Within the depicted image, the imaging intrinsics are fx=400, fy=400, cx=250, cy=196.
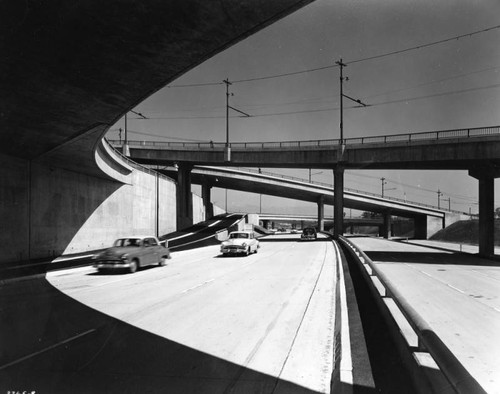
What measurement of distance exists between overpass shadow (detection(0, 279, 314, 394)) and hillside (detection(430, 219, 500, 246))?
69279 millimetres

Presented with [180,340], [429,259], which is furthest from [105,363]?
[429,259]

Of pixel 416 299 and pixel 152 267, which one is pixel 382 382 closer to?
pixel 416 299

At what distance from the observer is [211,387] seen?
475 cm

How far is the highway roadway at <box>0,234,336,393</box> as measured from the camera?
4.94 metres

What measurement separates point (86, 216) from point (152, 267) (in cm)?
1109

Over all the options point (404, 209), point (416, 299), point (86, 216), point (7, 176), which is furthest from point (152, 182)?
point (404, 209)

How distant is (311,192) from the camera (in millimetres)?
85438

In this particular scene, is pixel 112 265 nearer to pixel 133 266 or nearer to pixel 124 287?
pixel 133 266

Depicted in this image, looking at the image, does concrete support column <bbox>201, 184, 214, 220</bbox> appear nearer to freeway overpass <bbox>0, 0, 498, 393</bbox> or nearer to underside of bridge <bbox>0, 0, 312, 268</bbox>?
underside of bridge <bbox>0, 0, 312, 268</bbox>

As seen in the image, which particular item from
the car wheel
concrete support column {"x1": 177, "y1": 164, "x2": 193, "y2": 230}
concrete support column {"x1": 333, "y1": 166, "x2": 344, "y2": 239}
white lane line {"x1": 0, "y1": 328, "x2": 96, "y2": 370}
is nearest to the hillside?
concrete support column {"x1": 333, "y1": 166, "x2": 344, "y2": 239}

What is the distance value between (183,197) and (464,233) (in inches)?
2018

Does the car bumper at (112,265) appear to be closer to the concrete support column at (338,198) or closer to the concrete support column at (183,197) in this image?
the concrete support column at (338,198)

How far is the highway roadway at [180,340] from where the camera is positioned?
4941 millimetres

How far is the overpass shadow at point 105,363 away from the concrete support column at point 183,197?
156ft
